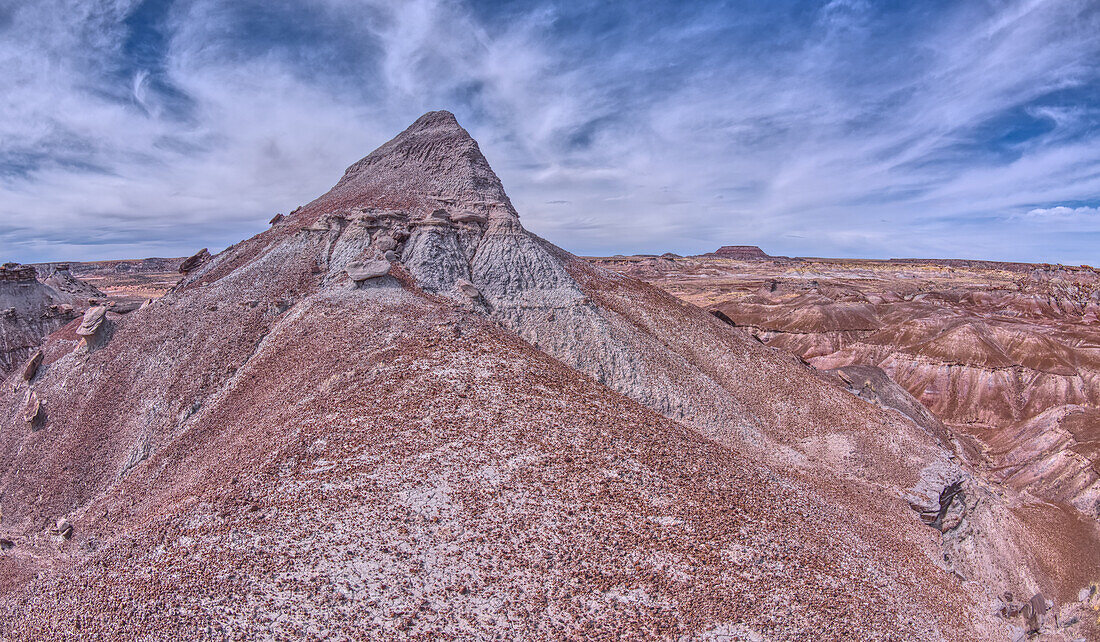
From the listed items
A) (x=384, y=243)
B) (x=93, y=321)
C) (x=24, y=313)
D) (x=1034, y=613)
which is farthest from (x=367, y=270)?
(x=24, y=313)

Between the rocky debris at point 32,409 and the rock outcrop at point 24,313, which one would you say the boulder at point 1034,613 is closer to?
the rocky debris at point 32,409

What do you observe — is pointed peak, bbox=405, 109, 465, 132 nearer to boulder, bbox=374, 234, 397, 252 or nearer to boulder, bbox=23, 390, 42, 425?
boulder, bbox=374, 234, 397, 252

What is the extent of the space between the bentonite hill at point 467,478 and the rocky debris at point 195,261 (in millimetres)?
5793

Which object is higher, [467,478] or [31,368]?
Result: [31,368]

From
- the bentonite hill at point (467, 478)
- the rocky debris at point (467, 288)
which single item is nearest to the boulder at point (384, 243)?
the bentonite hill at point (467, 478)

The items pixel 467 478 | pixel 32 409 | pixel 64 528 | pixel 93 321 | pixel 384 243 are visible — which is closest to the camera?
pixel 467 478

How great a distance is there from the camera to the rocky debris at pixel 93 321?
20.0 meters

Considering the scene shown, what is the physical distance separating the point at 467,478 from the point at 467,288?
12124 millimetres

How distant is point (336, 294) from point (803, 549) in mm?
20417

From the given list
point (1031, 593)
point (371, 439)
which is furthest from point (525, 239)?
point (1031, 593)

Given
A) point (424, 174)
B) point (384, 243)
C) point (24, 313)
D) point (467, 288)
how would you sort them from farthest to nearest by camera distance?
point (24, 313), point (424, 174), point (384, 243), point (467, 288)

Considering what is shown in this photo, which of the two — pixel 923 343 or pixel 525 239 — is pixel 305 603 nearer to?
pixel 525 239

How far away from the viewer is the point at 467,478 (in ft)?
40.3

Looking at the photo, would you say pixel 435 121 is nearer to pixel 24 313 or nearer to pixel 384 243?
pixel 384 243
